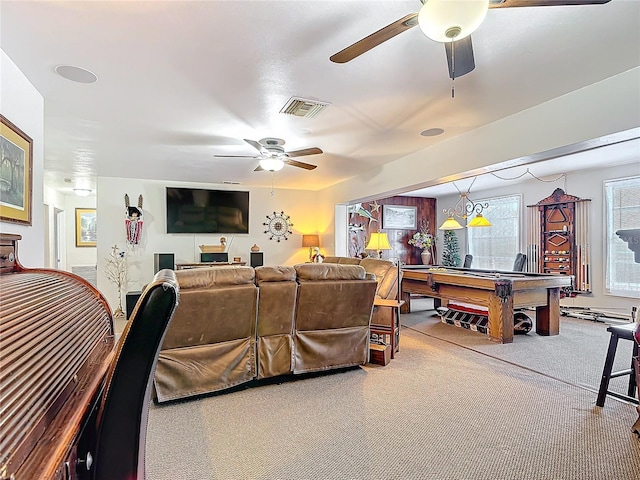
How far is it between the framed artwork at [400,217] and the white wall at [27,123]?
6986mm

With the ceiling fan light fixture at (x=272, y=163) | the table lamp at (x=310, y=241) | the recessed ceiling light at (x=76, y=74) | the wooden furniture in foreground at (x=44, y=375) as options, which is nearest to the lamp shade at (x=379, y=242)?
the table lamp at (x=310, y=241)

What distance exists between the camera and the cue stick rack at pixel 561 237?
6.32 meters

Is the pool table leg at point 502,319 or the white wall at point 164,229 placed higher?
the white wall at point 164,229

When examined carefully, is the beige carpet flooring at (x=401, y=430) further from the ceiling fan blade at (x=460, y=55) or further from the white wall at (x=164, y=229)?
the white wall at (x=164, y=229)

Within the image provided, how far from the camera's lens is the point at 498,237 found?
25.9ft

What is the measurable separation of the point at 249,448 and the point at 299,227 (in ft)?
18.9

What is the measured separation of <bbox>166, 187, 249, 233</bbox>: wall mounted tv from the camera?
6453mm

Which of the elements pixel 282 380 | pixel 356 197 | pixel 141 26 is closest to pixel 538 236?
pixel 356 197

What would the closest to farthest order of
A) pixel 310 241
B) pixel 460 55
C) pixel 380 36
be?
1. pixel 380 36
2. pixel 460 55
3. pixel 310 241

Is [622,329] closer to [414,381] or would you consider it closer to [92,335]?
[414,381]

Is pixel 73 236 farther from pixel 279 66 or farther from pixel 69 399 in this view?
pixel 69 399

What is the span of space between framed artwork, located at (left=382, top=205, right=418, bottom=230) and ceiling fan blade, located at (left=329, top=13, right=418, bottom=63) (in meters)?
6.95

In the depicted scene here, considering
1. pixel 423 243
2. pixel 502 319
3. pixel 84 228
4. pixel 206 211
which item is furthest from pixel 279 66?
pixel 84 228

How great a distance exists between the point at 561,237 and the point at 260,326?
6.35 meters
